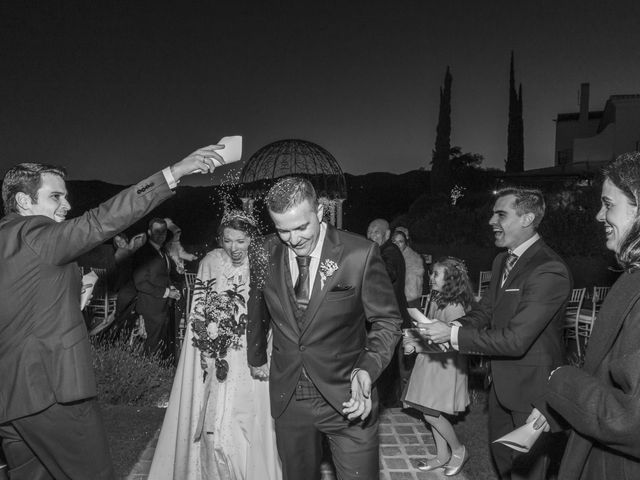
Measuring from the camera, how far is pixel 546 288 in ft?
10.1

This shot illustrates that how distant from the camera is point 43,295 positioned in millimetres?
2590

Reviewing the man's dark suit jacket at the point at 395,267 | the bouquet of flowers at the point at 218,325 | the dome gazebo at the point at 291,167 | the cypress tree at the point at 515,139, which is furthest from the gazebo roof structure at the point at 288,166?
the cypress tree at the point at 515,139

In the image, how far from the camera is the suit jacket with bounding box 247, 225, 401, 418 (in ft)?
9.36

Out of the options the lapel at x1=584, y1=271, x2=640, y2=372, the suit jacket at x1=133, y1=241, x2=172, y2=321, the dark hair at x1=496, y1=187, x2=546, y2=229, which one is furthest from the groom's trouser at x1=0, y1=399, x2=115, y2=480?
the suit jacket at x1=133, y1=241, x2=172, y2=321

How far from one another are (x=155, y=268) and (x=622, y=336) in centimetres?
634

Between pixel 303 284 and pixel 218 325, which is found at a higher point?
pixel 303 284

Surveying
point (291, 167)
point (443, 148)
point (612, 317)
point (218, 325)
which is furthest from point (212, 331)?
point (443, 148)

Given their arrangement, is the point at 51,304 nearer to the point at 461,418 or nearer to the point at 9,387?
the point at 9,387

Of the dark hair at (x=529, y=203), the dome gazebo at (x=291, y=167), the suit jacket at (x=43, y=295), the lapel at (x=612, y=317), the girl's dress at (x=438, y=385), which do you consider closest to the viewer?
the lapel at (x=612, y=317)

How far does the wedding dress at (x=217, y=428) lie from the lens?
358 cm

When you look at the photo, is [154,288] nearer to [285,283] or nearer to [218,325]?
[218,325]

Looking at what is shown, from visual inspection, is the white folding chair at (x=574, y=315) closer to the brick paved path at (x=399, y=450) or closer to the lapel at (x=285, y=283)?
the brick paved path at (x=399, y=450)

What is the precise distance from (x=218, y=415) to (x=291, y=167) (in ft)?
22.4

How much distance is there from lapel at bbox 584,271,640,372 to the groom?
110cm
